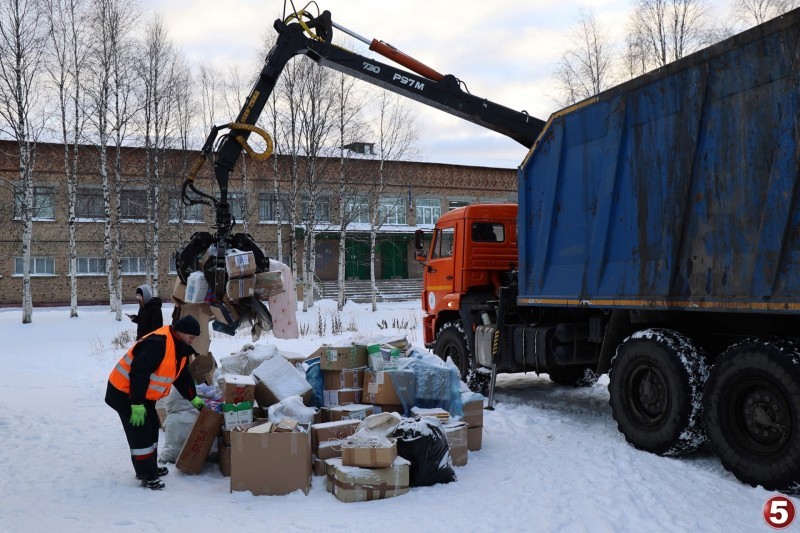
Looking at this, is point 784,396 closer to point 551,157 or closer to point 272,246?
point 551,157

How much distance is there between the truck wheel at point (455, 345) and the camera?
919cm

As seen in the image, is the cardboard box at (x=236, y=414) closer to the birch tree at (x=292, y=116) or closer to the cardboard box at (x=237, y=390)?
the cardboard box at (x=237, y=390)

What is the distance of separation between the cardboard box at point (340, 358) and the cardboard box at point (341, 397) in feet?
0.80

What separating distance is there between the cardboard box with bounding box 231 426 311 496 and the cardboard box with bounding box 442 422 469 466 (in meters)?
1.33

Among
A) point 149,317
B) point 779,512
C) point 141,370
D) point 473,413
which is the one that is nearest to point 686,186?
point 779,512

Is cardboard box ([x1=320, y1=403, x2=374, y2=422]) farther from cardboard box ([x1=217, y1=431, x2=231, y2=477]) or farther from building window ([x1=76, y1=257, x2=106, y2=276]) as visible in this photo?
building window ([x1=76, y1=257, x2=106, y2=276])

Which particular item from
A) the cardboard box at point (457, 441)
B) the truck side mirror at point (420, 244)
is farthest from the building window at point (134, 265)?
the cardboard box at point (457, 441)

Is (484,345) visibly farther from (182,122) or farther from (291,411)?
(182,122)

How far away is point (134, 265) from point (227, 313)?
87.8ft

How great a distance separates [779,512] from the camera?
437 cm

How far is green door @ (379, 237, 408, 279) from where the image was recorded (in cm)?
3565

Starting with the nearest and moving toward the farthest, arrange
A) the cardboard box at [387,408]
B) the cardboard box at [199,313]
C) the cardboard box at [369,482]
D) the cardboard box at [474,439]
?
the cardboard box at [369,482], the cardboard box at [474,439], the cardboard box at [387,408], the cardboard box at [199,313]

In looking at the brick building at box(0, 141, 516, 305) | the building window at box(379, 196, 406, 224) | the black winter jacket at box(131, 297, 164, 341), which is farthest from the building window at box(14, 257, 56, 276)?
the black winter jacket at box(131, 297, 164, 341)

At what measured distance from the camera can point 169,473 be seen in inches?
225
